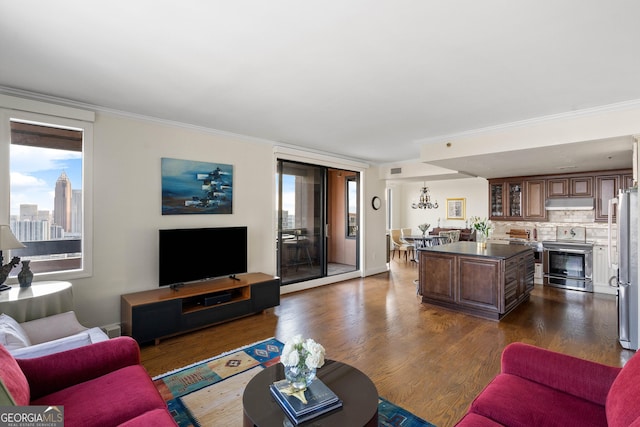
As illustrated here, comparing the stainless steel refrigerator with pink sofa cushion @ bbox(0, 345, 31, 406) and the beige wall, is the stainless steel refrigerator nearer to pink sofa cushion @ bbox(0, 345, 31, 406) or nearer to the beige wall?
the beige wall

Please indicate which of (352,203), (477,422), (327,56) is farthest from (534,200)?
(477,422)

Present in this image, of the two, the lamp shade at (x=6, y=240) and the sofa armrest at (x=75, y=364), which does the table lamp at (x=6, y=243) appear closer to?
the lamp shade at (x=6, y=240)

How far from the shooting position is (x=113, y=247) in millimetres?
3602

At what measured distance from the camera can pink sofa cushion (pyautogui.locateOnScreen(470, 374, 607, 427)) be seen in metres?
1.44

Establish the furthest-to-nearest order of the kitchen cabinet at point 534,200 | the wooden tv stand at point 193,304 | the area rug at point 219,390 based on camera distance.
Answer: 1. the kitchen cabinet at point 534,200
2. the wooden tv stand at point 193,304
3. the area rug at point 219,390

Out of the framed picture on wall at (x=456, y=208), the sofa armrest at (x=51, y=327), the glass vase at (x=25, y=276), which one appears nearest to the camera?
the sofa armrest at (x=51, y=327)

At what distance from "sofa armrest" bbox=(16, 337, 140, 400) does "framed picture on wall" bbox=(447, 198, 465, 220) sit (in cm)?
965

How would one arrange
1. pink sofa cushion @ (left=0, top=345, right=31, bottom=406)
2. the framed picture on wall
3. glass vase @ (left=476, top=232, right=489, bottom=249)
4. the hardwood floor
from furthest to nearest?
the framed picture on wall → glass vase @ (left=476, top=232, right=489, bottom=249) → the hardwood floor → pink sofa cushion @ (left=0, top=345, right=31, bottom=406)

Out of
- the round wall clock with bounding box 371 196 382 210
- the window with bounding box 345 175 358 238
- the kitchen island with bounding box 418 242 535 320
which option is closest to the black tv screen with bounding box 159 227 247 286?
the kitchen island with bounding box 418 242 535 320

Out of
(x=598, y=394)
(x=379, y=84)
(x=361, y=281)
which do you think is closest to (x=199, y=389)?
(x=598, y=394)

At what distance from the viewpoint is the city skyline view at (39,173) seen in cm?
316

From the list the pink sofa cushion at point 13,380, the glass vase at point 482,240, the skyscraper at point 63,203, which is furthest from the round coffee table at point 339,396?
the glass vase at point 482,240

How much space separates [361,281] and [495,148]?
3589mm

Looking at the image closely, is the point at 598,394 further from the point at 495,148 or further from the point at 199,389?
the point at 495,148
